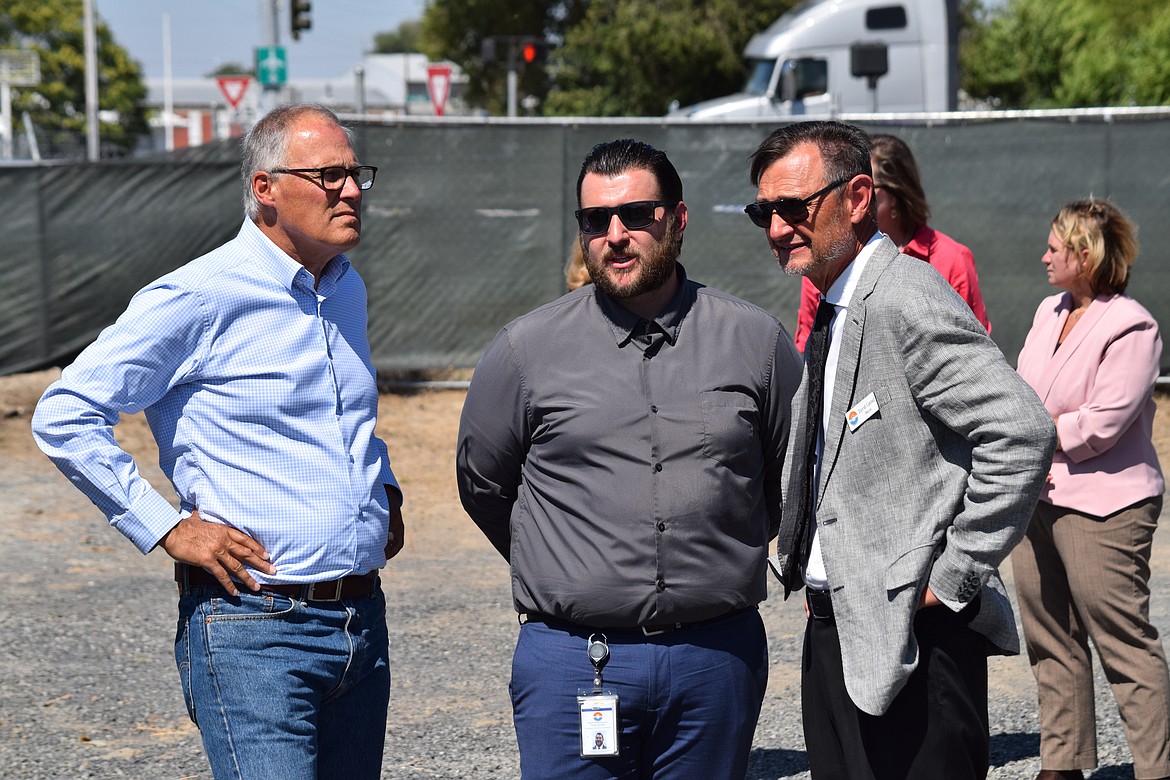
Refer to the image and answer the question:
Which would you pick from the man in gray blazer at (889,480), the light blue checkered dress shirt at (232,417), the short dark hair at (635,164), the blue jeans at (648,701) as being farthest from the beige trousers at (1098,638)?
the light blue checkered dress shirt at (232,417)

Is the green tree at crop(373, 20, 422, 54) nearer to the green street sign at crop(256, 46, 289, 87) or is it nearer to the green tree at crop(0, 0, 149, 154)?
the green tree at crop(0, 0, 149, 154)

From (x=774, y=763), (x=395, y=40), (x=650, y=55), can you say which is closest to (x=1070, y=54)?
(x=650, y=55)

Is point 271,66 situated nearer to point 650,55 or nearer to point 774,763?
point 774,763

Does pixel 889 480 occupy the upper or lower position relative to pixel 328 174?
lower

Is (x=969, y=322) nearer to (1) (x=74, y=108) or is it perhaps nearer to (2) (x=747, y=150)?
(2) (x=747, y=150)

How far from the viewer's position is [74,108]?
79375 millimetres

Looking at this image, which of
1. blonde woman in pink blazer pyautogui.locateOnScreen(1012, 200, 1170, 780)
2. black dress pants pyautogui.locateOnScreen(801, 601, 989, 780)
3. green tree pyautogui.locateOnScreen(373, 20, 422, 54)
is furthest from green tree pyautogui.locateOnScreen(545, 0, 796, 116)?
green tree pyautogui.locateOnScreen(373, 20, 422, 54)

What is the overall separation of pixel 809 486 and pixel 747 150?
8074 mm

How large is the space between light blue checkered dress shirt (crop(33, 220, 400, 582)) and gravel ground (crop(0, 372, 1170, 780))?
1.93 metres

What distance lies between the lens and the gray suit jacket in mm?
2670

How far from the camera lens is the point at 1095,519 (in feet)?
14.5

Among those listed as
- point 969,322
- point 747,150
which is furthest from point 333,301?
point 747,150

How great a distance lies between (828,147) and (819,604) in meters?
0.99

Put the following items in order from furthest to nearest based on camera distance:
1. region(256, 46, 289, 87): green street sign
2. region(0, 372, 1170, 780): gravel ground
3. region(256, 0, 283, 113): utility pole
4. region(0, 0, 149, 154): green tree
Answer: region(0, 0, 149, 154): green tree, region(256, 0, 283, 113): utility pole, region(256, 46, 289, 87): green street sign, region(0, 372, 1170, 780): gravel ground
